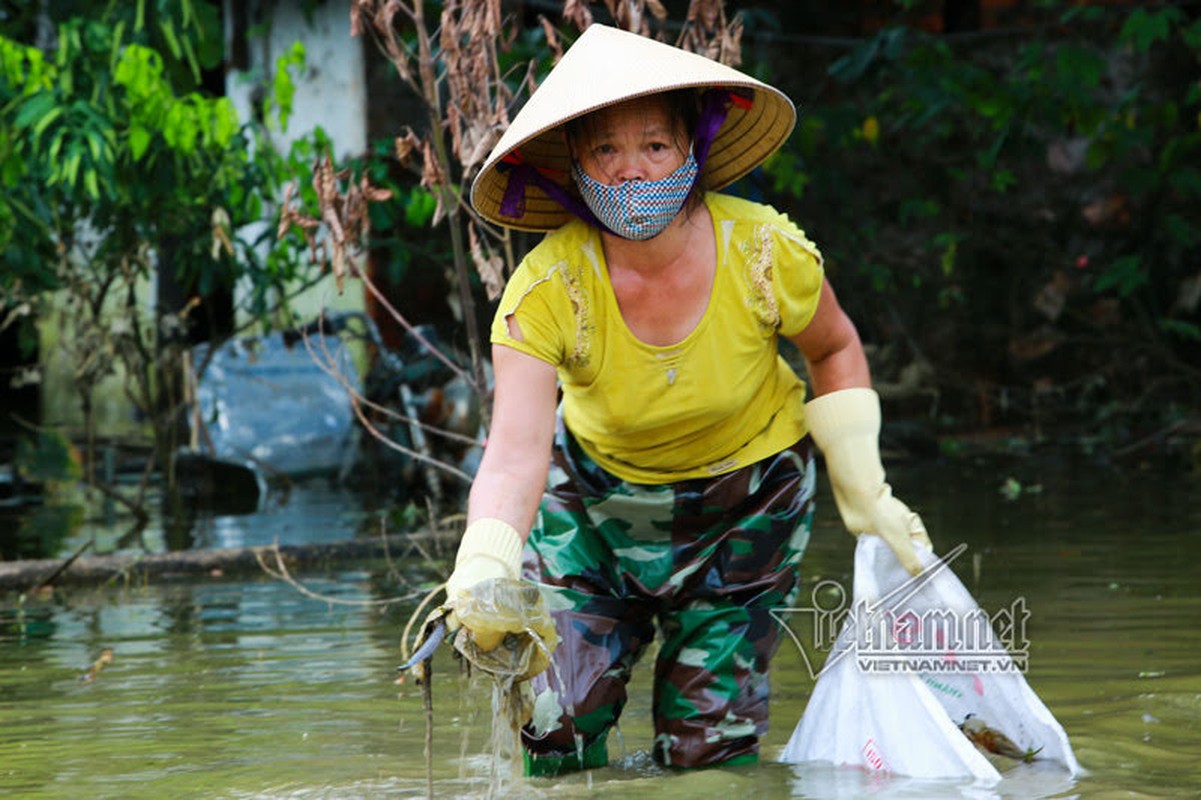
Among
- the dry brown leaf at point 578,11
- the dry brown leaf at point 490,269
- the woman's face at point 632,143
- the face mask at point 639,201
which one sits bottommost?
the dry brown leaf at point 490,269

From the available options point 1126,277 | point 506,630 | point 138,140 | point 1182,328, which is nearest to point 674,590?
point 506,630

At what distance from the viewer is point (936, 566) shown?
133 inches

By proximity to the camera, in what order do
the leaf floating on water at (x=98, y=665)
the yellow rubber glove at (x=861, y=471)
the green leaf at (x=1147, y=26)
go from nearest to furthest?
the yellow rubber glove at (x=861, y=471) < the leaf floating on water at (x=98, y=665) < the green leaf at (x=1147, y=26)

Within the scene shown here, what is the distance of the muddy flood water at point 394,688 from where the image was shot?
A: 342 cm

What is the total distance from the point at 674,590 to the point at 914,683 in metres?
0.51

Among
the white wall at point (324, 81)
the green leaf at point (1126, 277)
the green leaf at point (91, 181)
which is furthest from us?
the white wall at point (324, 81)

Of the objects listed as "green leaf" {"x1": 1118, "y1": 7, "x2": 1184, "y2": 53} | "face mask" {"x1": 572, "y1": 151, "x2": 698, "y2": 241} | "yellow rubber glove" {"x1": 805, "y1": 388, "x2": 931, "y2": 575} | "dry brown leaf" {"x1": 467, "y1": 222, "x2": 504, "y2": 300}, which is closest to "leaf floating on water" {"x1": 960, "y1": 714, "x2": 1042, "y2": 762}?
"yellow rubber glove" {"x1": 805, "y1": 388, "x2": 931, "y2": 575}

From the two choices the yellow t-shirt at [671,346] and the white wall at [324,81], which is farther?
the white wall at [324,81]

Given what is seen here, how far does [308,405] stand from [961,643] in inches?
245

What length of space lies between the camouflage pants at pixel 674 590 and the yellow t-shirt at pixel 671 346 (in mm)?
67

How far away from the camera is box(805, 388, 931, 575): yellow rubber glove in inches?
133

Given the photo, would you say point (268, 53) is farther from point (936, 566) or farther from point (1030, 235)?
point (936, 566)

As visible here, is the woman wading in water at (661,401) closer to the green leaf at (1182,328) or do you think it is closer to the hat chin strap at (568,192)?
the hat chin strap at (568,192)

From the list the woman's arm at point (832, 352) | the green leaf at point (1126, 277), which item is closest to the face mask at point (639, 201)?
the woman's arm at point (832, 352)
